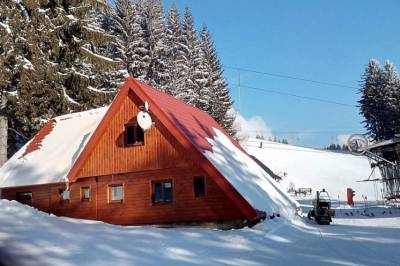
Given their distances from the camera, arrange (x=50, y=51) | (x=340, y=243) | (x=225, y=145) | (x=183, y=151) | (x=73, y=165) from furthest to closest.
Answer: (x=50, y=51)
(x=225, y=145)
(x=73, y=165)
(x=183, y=151)
(x=340, y=243)

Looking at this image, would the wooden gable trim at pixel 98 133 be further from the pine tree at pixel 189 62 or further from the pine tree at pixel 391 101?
the pine tree at pixel 391 101

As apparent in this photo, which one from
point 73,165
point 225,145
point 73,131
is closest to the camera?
point 73,165

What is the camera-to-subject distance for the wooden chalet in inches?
754

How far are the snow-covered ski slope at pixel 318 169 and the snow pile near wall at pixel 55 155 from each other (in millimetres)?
35690

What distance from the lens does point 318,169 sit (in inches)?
2714

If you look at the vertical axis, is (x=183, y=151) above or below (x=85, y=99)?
below

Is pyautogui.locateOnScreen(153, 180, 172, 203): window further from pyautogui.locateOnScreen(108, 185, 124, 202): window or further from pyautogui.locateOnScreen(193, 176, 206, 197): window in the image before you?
pyautogui.locateOnScreen(108, 185, 124, 202): window

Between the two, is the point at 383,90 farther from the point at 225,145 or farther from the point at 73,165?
the point at 73,165

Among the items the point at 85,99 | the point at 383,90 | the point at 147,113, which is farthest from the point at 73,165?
the point at 383,90

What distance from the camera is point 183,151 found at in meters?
19.9

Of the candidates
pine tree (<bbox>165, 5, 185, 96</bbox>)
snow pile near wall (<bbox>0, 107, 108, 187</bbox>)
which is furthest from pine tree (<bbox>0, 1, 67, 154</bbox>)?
pine tree (<bbox>165, 5, 185, 96</bbox>)

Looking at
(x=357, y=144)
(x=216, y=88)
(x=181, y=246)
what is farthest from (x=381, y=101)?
(x=181, y=246)

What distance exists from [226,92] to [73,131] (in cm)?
2953

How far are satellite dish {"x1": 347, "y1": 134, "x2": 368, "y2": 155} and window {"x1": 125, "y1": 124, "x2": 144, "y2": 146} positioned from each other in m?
17.5
